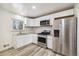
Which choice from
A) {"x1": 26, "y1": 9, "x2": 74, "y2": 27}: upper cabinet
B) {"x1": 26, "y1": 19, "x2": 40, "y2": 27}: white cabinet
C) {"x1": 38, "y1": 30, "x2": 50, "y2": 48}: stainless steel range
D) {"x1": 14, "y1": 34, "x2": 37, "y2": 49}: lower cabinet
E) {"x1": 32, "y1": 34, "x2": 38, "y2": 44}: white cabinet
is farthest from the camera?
{"x1": 26, "y1": 19, "x2": 40, "y2": 27}: white cabinet

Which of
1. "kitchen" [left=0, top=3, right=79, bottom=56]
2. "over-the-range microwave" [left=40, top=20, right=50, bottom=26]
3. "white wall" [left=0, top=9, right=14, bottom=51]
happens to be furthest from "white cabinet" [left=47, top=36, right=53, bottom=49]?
"white wall" [left=0, top=9, right=14, bottom=51]

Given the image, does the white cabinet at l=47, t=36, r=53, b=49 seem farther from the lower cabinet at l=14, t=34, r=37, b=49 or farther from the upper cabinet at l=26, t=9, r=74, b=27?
the lower cabinet at l=14, t=34, r=37, b=49

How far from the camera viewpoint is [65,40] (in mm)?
2463

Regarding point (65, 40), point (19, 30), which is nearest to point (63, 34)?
point (65, 40)

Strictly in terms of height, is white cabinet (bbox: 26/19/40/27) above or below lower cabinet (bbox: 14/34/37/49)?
above

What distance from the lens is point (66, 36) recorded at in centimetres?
244

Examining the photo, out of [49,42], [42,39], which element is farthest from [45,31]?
[49,42]

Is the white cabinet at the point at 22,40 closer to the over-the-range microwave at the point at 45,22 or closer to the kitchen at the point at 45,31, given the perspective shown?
the kitchen at the point at 45,31

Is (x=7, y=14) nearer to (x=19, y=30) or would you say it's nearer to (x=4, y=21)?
(x=4, y=21)

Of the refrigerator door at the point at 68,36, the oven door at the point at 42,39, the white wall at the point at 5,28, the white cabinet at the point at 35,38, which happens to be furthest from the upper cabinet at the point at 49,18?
the white wall at the point at 5,28

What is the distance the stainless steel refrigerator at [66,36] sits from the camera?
2.30m

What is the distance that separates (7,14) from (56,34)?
2075 millimetres

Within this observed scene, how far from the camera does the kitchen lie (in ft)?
7.75

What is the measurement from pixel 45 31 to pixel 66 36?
4.70 feet
